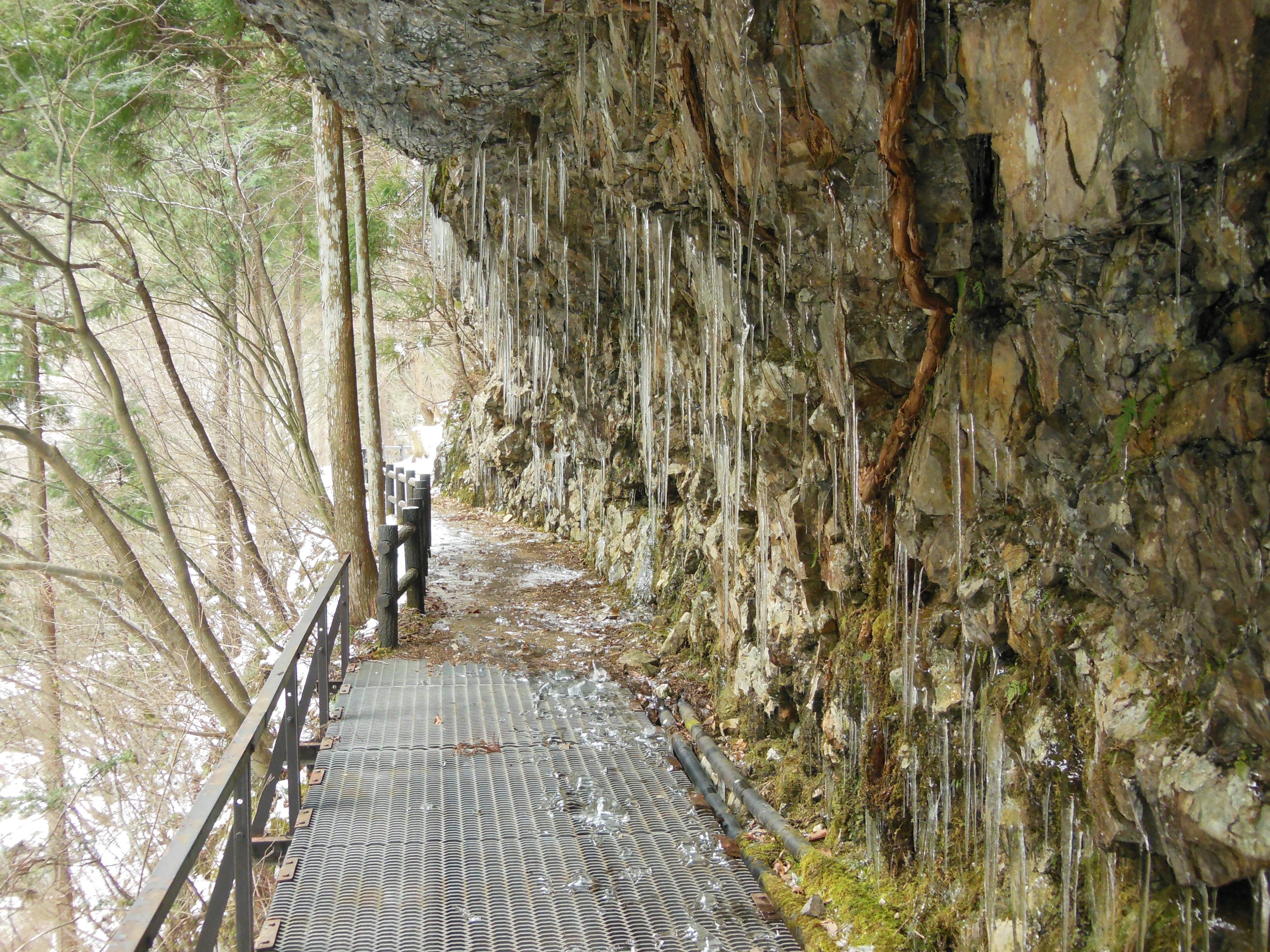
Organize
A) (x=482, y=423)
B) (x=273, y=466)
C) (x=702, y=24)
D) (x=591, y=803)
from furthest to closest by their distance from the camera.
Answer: (x=482, y=423)
(x=273, y=466)
(x=591, y=803)
(x=702, y=24)

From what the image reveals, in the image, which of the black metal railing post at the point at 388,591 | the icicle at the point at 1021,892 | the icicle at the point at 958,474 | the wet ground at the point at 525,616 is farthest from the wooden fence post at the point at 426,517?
the icicle at the point at 1021,892

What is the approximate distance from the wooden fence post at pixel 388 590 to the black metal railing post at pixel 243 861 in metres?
4.01

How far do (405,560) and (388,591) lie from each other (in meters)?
1.55

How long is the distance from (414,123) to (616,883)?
6443 millimetres

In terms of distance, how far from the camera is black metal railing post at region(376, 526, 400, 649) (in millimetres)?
6945

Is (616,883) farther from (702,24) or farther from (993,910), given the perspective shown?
(702,24)

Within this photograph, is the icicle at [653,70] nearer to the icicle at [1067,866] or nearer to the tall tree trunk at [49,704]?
the icicle at [1067,866]

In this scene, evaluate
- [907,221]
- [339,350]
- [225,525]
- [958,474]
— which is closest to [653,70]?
[907,221]

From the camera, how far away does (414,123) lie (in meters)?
7.34

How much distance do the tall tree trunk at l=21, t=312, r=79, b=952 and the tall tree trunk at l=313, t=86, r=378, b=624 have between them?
3.07 meters

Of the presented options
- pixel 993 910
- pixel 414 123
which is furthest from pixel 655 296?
pixel 993 910

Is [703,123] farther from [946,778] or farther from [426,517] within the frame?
[426,517]

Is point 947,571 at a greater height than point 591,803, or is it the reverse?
point 947,571

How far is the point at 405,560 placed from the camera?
333 inches
